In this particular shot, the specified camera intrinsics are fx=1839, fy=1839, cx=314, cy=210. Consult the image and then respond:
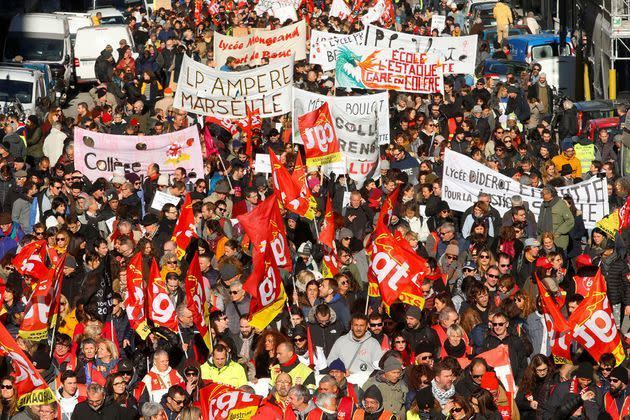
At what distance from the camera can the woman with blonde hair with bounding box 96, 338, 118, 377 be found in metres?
15.9

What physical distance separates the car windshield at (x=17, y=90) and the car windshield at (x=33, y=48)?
453cm

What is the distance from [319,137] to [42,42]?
15.2m

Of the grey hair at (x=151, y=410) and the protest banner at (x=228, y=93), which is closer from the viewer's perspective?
the grey hair at (x=151, y=410)

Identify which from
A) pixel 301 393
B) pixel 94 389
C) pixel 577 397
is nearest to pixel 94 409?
pixel 94 389

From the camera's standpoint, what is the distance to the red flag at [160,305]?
658 inches

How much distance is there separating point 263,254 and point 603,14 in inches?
796

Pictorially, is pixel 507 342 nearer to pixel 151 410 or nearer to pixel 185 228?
pixel 151 410

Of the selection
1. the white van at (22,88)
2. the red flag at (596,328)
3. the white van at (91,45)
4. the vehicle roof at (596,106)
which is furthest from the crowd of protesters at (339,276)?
the white van at (91,45)

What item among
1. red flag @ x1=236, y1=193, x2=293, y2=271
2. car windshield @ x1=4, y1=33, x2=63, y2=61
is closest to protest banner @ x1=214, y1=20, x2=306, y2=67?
car windshield @ x1=4, y1=33, x2=63, y2=61

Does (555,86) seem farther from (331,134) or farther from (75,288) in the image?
(75,288)

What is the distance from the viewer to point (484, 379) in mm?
14750

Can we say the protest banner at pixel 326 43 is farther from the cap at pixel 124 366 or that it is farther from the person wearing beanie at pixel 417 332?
the cap at pixel 124 366

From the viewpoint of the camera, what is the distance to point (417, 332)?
16.3 meters

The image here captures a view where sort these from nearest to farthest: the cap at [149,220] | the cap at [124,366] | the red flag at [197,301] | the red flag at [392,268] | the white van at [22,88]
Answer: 1. the cap at [124,366]
2. the red flag at [197,301]
3. the red flag at [392,268]
4. the cap at [149,220]
5. the white van at [22,88]
